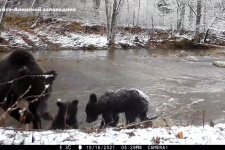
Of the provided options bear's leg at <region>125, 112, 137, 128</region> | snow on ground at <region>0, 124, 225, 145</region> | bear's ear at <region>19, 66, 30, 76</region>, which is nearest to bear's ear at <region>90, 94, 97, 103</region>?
bear's leg at <region>125, 112, 137, 128</region>

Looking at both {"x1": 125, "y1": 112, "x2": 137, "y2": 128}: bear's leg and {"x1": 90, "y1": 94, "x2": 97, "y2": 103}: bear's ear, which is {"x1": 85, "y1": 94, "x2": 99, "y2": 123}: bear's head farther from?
{"x1": 125, "y1": 112, "x2": 137, "y2": 128}: bear's leg

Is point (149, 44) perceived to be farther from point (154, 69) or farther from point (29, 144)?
point (29, 144)

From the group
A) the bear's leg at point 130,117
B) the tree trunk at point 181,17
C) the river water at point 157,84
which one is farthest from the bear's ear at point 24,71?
the tree trunk at point 181,17

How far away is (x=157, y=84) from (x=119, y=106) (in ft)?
19.0

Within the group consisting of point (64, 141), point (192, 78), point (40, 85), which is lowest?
point (192, 78)

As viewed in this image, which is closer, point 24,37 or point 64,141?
point 64,141

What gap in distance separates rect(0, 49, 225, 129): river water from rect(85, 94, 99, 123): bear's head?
0.23m

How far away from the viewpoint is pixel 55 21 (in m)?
34.7

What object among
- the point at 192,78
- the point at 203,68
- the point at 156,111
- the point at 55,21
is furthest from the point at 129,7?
Result: the point at 156,111

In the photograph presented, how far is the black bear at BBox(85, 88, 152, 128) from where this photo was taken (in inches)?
270

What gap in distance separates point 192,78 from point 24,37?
759 inches

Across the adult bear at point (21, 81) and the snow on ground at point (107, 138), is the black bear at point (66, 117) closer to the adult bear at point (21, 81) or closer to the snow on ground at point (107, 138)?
the adult bear at point (21, 81)

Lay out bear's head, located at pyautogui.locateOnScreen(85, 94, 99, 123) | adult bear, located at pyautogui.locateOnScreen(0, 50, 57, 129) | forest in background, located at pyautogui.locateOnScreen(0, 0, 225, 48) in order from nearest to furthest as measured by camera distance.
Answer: adult bear, located at pyautogui.locateOnScreen(0, 50, 57, 129) < bear's head, located at pyautogui.locateOnScreen(85, 94, 99, 123) < forest in background, located at pyautogui.locateOnScreen(0, 0, 225, 48)

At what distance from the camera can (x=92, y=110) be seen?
6984 millimetres
